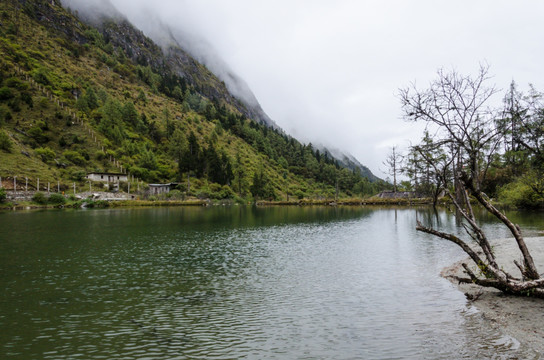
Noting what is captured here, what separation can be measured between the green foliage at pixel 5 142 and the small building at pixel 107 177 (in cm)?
2487

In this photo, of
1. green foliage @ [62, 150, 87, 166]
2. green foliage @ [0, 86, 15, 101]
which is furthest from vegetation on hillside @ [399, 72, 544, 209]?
green foliage @ [0, 86, 15, 101]

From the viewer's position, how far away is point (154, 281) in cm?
2181

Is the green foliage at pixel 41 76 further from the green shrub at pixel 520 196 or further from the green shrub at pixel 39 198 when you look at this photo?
the green shrub at pixel 520 196

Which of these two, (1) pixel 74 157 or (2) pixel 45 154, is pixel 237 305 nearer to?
(2) pixel 45 154

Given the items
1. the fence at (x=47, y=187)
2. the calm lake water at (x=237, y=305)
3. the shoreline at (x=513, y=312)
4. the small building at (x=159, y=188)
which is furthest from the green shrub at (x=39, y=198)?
the shoreline at (x=513, y=312)

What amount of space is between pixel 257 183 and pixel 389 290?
422 ft

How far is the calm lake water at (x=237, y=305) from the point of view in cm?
1219

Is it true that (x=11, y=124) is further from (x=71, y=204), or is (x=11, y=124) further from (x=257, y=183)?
(x=257, y=183)

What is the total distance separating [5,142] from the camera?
112m

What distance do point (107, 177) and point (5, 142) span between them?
31725 mm

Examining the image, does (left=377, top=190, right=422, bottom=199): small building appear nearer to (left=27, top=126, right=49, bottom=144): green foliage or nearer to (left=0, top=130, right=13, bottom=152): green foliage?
(left=27, top=126, right=49, bottom=144): green foliage

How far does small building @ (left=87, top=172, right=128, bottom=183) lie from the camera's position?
12138 centimetres

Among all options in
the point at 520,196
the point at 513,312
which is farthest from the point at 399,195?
the point at 513,312

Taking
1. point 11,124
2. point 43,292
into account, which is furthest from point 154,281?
point 11,124
